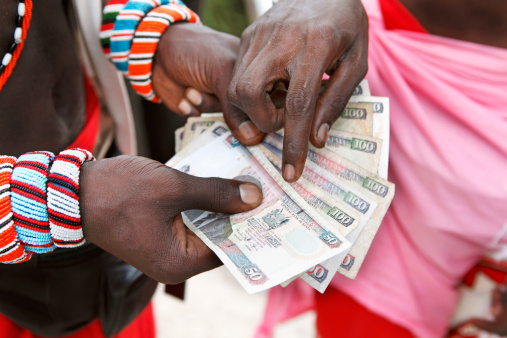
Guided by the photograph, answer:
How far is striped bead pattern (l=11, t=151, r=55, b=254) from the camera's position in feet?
2.32

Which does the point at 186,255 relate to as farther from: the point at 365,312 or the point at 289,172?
the point at 365,312

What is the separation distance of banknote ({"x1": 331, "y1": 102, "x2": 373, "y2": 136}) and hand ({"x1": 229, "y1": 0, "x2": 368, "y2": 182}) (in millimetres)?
132

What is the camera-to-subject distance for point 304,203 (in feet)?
3.18

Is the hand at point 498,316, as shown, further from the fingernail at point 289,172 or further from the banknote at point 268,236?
the fingernail at point 289,172

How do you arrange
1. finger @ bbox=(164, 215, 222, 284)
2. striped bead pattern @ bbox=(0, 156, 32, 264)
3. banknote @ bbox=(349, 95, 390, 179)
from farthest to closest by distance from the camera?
banknote @ bbox=(349, 95, 390, 179) → finger @ bbox=(164, 215, 222, 284) → striped bead pattern @ bbox=(0, 156, 32, 264)

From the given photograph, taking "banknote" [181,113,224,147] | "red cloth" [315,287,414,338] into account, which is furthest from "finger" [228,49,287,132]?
"red cloth" [315,287,414,338]

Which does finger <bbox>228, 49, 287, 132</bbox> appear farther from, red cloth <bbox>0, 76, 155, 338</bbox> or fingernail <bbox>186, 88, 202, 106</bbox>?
red cloth <bbox>0, 76, 155, 338</bbox>

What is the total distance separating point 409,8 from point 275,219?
2.47 feet

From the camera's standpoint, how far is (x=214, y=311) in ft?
7.16

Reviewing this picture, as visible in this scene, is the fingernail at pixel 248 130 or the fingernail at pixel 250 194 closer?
the fingernail at pixel 250 194

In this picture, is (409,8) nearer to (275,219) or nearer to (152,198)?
(275,219)

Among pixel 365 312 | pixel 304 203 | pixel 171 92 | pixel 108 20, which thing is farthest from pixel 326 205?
pixel 108 20

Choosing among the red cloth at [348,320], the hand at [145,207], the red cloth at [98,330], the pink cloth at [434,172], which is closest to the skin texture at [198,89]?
the hand at [145,207]

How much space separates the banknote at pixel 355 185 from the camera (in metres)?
0.98
